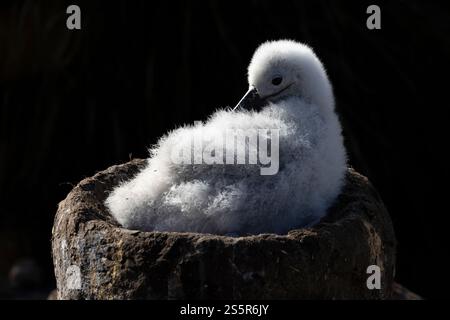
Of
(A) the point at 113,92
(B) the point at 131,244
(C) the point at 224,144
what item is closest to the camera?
(B) the point at 131,244

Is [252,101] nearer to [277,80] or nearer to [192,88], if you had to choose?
[277,80]

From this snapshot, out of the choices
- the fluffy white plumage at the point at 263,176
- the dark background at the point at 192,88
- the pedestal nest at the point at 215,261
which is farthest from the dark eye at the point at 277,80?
the dark background at the point at 192,88

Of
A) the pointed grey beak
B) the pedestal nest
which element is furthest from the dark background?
the pedestal nest

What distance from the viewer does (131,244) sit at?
7.70 feet

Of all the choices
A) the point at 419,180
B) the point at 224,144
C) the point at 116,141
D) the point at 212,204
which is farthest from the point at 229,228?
the point at 419,180

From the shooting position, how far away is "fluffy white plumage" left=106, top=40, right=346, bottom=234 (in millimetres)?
2443

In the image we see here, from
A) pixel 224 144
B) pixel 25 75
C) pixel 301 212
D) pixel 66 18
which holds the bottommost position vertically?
pixel 301 212

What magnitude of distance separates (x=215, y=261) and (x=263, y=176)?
326mm


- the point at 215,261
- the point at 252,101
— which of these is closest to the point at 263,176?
the point at 215,261

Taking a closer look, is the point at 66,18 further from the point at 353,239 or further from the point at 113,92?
the point at 353,239

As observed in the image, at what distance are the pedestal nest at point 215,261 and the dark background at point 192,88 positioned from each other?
1.78 metres

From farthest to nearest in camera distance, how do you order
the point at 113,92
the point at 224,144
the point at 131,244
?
the point at 113,92
the point at 224,144
the point at 131,244

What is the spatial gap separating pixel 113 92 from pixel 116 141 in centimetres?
25

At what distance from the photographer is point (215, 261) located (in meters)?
2.27
